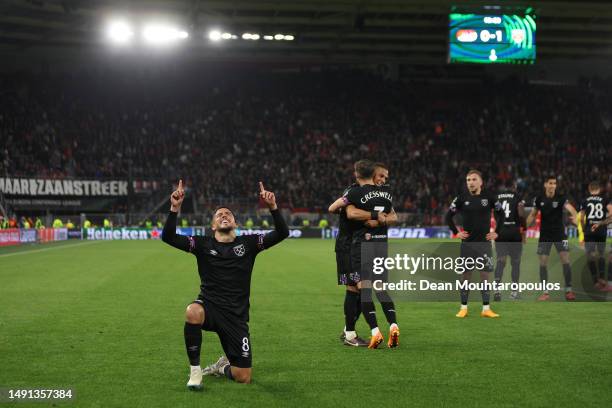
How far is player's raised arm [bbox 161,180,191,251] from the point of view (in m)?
6.58

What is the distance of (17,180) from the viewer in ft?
137

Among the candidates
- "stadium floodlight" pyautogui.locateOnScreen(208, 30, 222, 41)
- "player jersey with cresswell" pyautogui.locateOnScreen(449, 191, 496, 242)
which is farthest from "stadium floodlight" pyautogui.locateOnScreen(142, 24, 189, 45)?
"player jersey with cresswell" pyautogui.locateOnScreen(449, 191, 496, 242)

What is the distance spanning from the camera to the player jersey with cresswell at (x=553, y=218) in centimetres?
1361

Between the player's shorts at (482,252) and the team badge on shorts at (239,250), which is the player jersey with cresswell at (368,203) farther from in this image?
the player's shorts at (482,252)

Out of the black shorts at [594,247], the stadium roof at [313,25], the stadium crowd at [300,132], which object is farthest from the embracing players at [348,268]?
the stadium crowd at [300,132]

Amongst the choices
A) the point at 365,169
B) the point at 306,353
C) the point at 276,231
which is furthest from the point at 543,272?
the point at 276,231

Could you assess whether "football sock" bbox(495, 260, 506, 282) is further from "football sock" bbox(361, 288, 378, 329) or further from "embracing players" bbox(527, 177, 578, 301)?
"football sock" bbox(361, 288, 378, 329)

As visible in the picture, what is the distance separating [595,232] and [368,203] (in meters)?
7.68

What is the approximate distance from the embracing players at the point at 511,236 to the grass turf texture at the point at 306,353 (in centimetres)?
66

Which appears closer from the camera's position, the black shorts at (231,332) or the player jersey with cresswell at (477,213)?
the black shorts at (231,332)

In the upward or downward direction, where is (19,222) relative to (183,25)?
downward

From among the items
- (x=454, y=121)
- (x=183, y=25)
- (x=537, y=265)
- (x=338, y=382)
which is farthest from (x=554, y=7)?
(x=338, y=382)

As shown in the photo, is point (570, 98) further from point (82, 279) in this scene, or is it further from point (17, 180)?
point (82, 279)

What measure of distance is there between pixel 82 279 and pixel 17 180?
1066 inches
